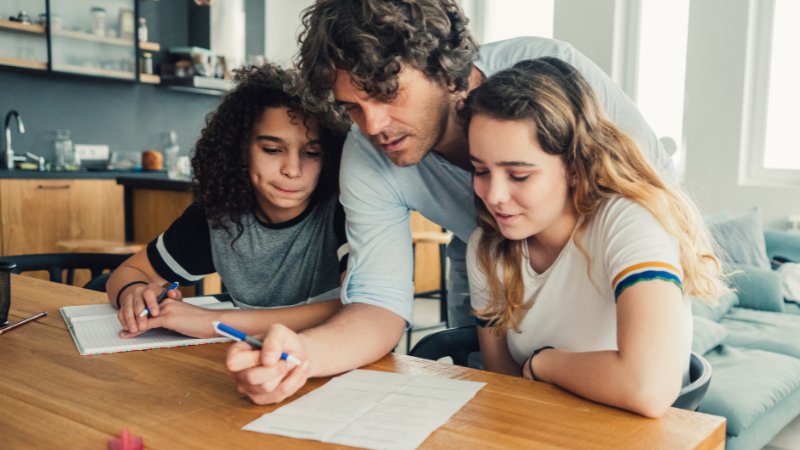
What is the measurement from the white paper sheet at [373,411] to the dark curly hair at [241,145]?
0.64 meters

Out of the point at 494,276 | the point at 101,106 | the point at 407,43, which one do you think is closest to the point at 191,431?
the point at 494,276

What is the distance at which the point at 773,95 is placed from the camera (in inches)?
185

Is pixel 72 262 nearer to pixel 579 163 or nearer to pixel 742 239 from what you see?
pixel 579 163

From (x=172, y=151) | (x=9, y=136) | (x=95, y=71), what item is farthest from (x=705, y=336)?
(x=9, y=136)

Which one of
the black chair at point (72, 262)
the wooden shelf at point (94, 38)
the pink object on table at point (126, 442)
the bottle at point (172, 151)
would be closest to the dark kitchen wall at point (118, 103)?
the bottle at point (172, 151)

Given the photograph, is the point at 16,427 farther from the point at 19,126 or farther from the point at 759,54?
the point at 759,54

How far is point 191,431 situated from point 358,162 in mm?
687

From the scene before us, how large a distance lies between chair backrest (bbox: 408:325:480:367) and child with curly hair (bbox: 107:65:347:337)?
0.21 metres

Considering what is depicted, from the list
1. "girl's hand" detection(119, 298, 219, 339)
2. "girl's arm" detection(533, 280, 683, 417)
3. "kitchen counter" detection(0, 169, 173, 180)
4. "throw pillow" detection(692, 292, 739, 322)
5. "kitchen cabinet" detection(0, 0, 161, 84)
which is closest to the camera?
"girl's arm" detection(533, 280, 683, 417)

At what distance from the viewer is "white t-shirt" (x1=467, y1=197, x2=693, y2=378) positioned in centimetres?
107

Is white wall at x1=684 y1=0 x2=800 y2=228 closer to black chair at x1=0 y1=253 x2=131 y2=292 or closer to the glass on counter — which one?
black chair at x1=0 y1=253 x2=131 y2=292

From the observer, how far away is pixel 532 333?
1.26 metres

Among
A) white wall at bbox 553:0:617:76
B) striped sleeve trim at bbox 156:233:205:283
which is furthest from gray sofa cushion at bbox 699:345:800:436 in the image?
white wall at bbox 553:0:617:76

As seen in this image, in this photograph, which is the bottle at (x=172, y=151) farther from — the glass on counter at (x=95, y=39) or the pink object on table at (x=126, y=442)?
the pink object on table at (x=126, y=442)
